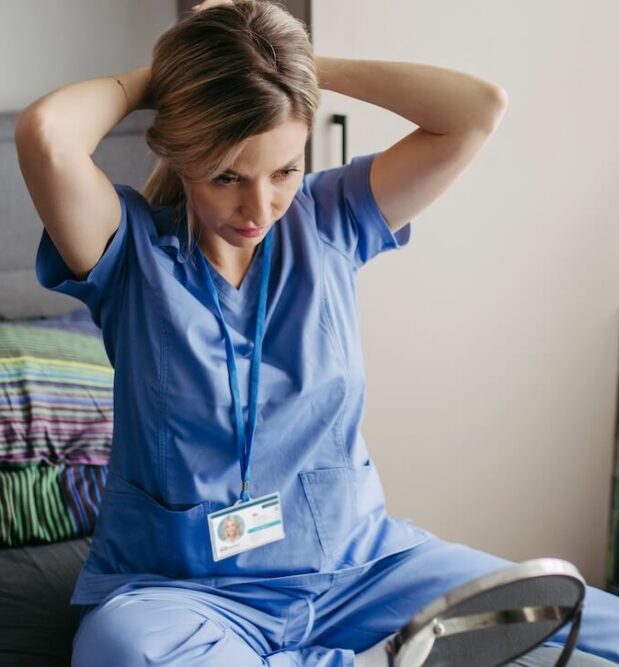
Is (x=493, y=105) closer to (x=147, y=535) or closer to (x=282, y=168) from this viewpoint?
(x=282, y=168)

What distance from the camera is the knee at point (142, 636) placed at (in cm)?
131

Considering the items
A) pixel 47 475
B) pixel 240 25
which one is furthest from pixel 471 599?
pixel 47 475

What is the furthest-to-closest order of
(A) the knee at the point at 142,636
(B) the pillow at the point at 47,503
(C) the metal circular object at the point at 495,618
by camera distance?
(B) the pillow at the point at 47,503
(A) the knee at the point at 142,636
(C) the metal circular object at the point at 495,618

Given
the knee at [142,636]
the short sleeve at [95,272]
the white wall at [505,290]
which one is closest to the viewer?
the knee at [142,636]

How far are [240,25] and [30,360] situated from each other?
911 millimetres

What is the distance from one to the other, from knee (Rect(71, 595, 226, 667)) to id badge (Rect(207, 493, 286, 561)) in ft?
0.35

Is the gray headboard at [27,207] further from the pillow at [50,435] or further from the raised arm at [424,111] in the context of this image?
the raised arm at [424,111]

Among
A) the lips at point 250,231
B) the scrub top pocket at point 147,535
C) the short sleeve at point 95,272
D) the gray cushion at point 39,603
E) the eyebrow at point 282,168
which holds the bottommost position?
the gray cushion at point 39,603

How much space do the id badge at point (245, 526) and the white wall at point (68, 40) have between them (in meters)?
1.30

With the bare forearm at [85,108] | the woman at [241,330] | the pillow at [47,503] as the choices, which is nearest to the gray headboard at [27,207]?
the pillow at [47,503]

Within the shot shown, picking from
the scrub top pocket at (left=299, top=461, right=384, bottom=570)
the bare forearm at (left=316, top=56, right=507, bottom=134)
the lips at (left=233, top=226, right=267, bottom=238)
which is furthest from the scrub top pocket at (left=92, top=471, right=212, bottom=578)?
the bare forearm at (left=316, top=56, right=507, bottom=134)

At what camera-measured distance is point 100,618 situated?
1.39 m

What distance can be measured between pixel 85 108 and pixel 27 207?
1.01 metres

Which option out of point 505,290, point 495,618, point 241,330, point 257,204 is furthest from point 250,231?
point 505,290
